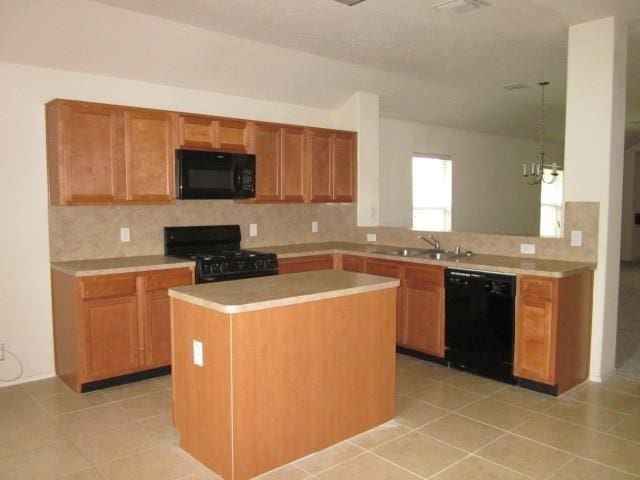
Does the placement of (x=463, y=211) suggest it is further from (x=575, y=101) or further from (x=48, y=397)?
(x=48, y=397)

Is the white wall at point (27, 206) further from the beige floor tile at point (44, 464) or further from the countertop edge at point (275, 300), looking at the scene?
the countertop edge at point (275, 300)

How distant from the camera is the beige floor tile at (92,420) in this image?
3.25 metres

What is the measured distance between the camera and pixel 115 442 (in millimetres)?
3090

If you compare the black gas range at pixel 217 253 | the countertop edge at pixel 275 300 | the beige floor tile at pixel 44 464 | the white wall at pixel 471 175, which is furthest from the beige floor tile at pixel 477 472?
the white wall at pixel 471 175

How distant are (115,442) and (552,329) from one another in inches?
119

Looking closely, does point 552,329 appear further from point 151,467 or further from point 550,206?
point 550,206

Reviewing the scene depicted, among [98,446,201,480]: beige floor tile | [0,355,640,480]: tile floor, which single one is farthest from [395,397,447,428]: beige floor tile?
[98,446,201,480]: beige floor tile

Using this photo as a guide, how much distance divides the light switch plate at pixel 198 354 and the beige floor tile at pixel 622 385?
3152mm

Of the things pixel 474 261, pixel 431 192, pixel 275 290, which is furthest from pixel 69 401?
pixel 431 192

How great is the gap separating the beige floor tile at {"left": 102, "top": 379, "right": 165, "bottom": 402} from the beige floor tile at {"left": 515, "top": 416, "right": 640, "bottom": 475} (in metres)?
2.63

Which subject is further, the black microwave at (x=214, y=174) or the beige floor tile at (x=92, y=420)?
the black microwave at (x=214, y=174)

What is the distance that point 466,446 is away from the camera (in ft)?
9.96

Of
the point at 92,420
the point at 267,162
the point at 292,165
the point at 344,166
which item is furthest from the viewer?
the point at 344,166

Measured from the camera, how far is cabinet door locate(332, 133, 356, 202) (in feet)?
18.6
